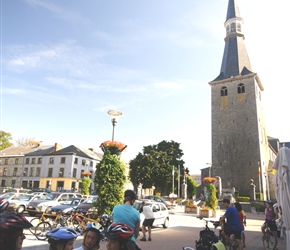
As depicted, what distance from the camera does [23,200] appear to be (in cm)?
1702

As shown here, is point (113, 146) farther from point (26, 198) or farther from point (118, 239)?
point (26, 198)

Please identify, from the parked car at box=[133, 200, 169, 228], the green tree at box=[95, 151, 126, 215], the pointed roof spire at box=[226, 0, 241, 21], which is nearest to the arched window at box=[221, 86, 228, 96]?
the pointed roof spire at box=[226, 0, 241, 21]

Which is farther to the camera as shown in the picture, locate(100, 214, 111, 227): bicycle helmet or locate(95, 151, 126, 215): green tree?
locate(95, 151, 126, 215): green tree

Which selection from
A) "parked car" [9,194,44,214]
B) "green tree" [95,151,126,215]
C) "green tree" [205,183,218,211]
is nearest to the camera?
"green tree" [95,151,126,215]

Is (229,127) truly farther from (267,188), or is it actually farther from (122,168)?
(122,168)

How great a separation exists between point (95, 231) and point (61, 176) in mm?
48189

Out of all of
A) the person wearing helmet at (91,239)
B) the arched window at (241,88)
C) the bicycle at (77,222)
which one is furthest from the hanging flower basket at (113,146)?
the arched window at (241,88)

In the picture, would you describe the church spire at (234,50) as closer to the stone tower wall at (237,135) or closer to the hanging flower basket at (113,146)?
the stone tower wall at (237,135)

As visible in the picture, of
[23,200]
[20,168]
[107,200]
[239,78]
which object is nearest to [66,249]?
[107,200]

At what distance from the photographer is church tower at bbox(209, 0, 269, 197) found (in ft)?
142

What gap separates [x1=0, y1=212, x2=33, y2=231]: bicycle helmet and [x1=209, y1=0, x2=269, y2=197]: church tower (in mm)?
43837

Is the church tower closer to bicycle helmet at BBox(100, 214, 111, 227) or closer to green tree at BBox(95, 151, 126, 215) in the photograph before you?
green tree at BBox(95, 151, 126, 215)

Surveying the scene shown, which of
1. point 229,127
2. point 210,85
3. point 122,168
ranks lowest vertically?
point 122,168

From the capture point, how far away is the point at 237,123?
4672 cm
